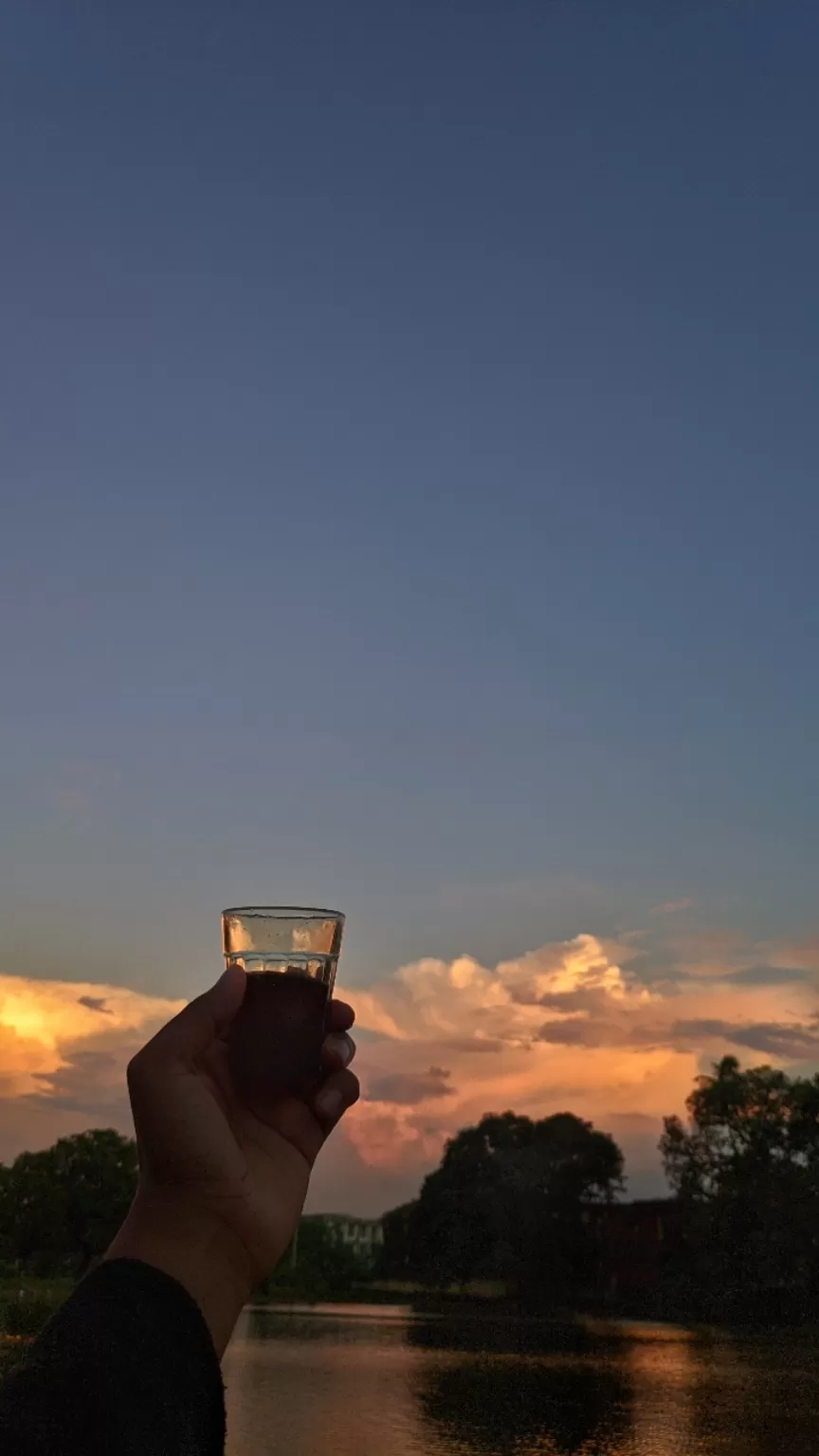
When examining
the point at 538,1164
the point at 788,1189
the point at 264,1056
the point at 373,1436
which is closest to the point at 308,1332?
the point at 538,1164

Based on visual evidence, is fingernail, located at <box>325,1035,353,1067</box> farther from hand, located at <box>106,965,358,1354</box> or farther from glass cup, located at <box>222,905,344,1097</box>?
hand, located at <box>106,965,358,1354</box>

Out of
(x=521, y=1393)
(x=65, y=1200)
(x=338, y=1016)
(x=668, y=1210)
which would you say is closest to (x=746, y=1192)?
(x=668, y=1210)

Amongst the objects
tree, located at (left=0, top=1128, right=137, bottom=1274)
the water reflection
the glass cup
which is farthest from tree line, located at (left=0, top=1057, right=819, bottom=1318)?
the glass cup

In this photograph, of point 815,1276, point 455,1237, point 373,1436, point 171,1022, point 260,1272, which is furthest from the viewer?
point 455,1237

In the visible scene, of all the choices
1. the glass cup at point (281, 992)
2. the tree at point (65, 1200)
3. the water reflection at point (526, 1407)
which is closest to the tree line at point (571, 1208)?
the tree at point (65, 1200)

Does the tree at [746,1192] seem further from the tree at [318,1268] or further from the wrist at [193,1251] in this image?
the wrist at [193,1251]

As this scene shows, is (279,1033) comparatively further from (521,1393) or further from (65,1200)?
(65,1200)

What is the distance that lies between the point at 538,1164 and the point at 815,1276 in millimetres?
12683

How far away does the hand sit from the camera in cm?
210

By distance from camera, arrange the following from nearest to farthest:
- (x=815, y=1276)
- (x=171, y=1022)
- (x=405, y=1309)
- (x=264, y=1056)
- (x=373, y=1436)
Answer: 1. (x=171, y=1022)
2. (x=264, y=1056)
3. (x=373, y=1436)
4. (x=815, y=1276)
5. (x=405, y=1309)

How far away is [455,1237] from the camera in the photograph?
58594 mm

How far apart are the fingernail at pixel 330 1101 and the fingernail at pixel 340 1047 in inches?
6.5

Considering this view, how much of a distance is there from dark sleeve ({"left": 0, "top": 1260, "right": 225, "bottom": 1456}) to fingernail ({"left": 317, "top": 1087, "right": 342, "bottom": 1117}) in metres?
0.88

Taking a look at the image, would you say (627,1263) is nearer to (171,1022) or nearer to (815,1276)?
(815,1276)
